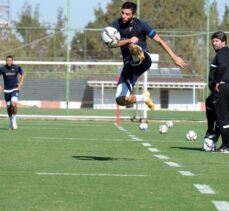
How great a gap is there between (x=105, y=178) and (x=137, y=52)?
2680 mm

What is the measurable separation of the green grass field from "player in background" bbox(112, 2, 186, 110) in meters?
1.05

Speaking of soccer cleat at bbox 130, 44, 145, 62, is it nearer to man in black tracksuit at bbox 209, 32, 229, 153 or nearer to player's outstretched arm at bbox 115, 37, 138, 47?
player's outstretched arm at bbox 115, 37, 138, 47

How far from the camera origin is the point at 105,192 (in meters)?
7.59

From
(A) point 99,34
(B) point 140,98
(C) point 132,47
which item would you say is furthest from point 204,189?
(A) point 99,34

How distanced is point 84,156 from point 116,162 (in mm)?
1218

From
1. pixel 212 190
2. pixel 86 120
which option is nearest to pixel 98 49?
pixel 86 120

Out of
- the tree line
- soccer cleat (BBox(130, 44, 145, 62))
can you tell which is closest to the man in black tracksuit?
soccer cleat (BBox(130, 44, 145, 62))

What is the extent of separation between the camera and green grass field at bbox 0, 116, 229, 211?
695cm

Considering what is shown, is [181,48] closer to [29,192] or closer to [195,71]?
[195,71]

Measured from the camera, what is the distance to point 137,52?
429 inches

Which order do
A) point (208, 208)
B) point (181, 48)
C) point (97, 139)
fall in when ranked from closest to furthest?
point (208, 208)
point (97, 139)
point (181, 48)

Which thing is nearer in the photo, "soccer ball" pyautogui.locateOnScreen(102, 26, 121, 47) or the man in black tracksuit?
"soccer ball" pyautogui.locateOnScreen(102, 26, 121, 47)

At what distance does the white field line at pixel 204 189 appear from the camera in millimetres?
7660

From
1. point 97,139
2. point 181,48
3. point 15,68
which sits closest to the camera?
point 97,139
